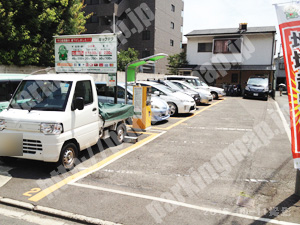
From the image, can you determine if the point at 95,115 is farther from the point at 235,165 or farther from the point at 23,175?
the point at 235,165

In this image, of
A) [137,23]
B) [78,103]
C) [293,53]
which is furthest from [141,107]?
[137,23]

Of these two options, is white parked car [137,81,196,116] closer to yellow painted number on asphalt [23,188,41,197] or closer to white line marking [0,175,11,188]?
white line marking [0,175,11,188]

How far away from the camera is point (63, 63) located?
328 inches

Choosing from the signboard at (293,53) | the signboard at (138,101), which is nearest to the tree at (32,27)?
the signboard at (138,101)

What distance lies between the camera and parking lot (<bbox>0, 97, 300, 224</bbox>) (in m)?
3.74

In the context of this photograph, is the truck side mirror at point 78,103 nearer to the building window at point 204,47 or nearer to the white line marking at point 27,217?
the white line marking at point 27,217

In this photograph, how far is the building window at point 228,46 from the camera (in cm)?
2646

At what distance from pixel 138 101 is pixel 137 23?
24.2 metres

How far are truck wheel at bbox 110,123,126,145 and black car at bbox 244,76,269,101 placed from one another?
1616cm

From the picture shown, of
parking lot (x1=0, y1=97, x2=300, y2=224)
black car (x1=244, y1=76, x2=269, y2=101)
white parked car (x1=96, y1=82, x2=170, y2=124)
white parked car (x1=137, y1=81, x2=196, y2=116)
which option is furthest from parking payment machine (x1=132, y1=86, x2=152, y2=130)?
black car (x1=244, y1=76, x2=269, y2=101)

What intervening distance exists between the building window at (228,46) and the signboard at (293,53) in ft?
79.3

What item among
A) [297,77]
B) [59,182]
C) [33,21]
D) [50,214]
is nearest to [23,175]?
[59,182]

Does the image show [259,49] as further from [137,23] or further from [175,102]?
[175,102]

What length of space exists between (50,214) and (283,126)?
9249mm
